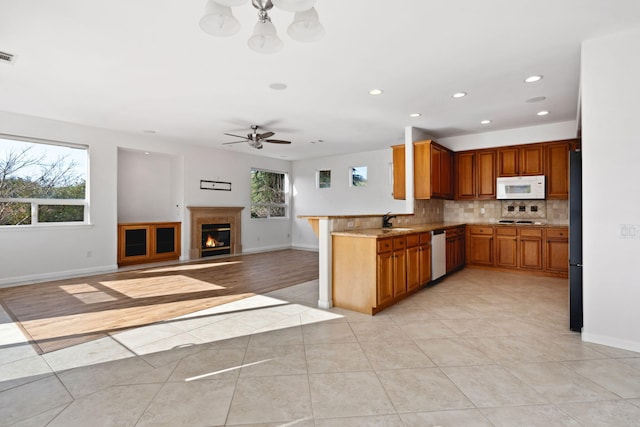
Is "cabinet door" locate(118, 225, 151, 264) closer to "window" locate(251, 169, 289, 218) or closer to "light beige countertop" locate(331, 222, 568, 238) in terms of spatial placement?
"window" locate(251, 169, 289, 218)

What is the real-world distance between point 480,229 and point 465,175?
1.14 metres

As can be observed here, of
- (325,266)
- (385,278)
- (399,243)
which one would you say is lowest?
(385,278)

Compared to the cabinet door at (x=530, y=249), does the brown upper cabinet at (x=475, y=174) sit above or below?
above

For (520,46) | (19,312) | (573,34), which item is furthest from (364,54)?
(19,312)

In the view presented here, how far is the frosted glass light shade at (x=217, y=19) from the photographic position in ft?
6.31

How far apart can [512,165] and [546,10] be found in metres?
4.05

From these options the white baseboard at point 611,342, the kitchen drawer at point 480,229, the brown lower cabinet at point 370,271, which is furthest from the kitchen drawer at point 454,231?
the white baseboard at point 611,342

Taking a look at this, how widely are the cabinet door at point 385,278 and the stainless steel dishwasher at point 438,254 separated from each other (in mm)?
1344

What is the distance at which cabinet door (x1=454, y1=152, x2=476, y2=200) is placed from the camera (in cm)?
652

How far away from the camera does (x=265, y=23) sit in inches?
85.2

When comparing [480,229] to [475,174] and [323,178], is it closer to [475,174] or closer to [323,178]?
[475,174]

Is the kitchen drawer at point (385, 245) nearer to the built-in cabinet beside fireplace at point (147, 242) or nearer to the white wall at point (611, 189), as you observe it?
the white wall at point (611, 189)

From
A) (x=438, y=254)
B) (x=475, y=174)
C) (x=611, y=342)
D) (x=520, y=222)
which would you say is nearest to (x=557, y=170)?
(x=520, y=222)

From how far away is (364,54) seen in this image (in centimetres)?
328
